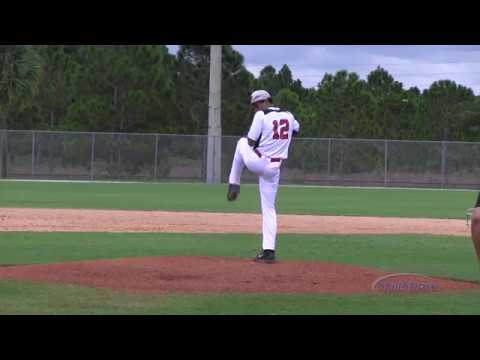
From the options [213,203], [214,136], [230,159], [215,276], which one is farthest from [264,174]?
[230,159]

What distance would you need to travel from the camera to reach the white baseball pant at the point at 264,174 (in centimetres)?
1213

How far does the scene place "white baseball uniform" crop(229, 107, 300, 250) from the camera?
12.1m

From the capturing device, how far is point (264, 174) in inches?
482

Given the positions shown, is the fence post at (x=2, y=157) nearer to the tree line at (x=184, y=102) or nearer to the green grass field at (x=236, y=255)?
the tree line at (x=184, y=102)

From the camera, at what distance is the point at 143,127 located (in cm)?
5341

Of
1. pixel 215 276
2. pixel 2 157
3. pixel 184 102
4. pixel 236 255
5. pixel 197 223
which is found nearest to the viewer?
pixel 215 276

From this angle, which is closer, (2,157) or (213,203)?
(213,203)

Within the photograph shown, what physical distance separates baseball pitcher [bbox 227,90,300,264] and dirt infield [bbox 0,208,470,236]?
641 centimetres

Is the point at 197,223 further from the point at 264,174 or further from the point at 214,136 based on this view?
the point at 214,136

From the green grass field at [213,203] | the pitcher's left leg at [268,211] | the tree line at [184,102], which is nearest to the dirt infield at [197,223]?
the green grass field at [213,203]

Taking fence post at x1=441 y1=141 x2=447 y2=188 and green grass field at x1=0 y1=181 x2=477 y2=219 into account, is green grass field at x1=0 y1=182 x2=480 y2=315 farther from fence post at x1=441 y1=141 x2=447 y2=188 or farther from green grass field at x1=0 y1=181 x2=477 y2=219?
fence post at x1=441 y1=141 x2=447 y2=188

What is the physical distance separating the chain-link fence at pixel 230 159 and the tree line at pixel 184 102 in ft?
12.1

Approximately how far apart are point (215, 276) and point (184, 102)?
143 ft

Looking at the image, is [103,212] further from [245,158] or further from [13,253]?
[245,158]
